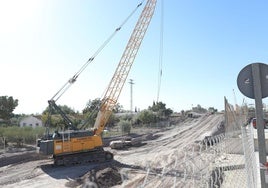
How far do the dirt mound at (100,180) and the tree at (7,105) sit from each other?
30171mm

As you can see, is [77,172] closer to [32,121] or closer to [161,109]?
[32,121]

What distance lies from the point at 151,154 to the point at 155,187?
1701cm

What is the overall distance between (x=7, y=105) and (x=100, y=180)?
3227cm

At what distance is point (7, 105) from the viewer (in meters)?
47.1

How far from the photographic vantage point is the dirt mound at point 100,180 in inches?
715

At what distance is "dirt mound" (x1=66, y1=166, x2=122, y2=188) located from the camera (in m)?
18.2

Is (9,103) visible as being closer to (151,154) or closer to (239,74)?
(151,154)

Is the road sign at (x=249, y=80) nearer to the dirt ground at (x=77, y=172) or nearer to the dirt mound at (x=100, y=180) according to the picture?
the dirt ground at (x=77, y=172)

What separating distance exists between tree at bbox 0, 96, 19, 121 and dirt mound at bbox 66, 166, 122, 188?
99.0 ft

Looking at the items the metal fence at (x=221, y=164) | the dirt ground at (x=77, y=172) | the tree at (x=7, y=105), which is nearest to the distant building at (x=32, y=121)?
the tree at (x=7, y=105)

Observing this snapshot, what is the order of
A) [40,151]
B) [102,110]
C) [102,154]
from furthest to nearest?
[102,110] < [102,154] < [40,151]

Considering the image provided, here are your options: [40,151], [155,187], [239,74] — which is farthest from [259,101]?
[40,151]

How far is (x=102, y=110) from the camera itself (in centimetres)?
3356

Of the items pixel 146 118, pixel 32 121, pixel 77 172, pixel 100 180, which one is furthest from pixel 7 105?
pixel 146 118
